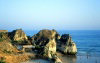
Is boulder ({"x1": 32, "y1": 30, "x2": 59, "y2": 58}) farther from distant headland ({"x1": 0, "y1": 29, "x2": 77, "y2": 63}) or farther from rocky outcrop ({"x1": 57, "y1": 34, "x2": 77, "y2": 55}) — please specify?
rocky outcrop ({"x1": 57, "y1": 34, "x2": 77, "y2": 55})

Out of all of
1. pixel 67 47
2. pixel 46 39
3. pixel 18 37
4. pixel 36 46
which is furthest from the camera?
pixel 18 37

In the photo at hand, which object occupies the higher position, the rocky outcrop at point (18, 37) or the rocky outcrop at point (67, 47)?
the rocky outcrop at point (18, 37)

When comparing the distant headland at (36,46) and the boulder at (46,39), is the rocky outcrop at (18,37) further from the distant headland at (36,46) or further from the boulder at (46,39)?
the boulder at (46,39)

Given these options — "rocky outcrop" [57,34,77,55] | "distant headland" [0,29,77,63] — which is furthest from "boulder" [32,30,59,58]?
"rocky outcrop" [57,34,77,55]

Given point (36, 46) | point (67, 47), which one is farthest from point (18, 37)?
point (67, 47)

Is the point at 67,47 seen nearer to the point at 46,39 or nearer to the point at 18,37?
the point at 46,39

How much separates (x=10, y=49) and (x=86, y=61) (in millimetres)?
18348

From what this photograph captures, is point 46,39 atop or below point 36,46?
atop

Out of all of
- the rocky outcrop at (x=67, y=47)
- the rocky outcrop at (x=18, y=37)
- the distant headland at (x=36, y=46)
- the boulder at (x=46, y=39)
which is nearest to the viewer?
the distant headland at (x=36, y=46)

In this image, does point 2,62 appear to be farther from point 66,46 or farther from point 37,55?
point 66,46

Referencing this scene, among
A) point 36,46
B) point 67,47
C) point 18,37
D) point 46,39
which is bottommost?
point 67,47

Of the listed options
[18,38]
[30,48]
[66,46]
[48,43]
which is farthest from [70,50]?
[18,38]

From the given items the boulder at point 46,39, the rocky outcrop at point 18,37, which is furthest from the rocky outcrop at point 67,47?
Result: the rocky outcrop at point 18,37

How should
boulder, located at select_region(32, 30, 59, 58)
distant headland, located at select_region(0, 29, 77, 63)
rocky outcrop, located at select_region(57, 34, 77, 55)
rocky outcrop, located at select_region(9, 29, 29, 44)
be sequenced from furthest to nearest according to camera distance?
rocky outcrop, located at select_region(9, 29, 29, 44), rocky outcrop, located at select_region(57, 34, 77, 55), boulder, located at select_region(32, 30, 59, 58), distant headland, located at select_region(0, 29, 77, 63)
